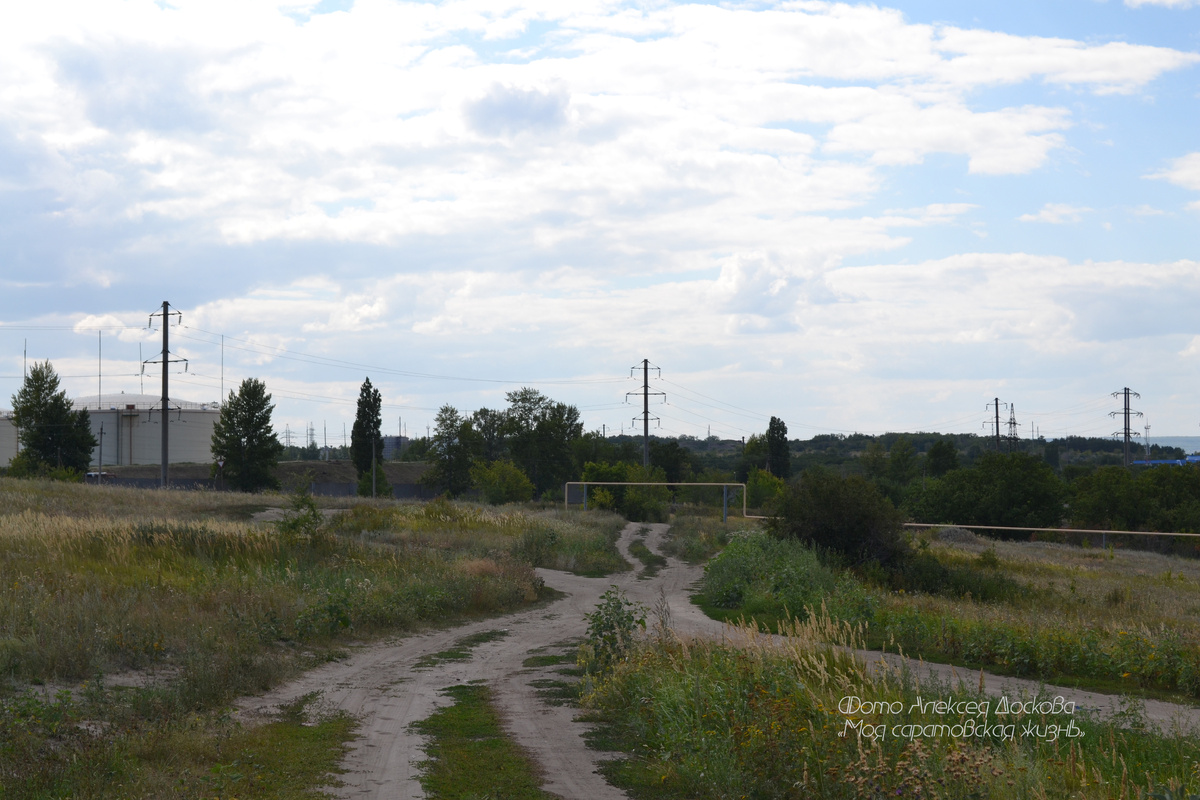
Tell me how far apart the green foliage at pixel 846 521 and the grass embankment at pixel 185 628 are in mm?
7367

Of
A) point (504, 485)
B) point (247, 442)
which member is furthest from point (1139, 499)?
point (247, 442)

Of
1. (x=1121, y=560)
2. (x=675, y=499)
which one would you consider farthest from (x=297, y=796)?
(x=675, y=499)

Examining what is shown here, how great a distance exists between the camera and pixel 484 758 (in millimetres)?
8148

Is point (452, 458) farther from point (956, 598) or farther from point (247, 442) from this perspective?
point (956, 598)

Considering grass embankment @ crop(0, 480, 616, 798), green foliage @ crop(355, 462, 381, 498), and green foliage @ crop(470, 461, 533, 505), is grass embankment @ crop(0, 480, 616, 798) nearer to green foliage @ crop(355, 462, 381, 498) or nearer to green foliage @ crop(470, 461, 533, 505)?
green foliage @ crop(470, 461, 533, 505)

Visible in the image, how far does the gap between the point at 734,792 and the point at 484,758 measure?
246 cm

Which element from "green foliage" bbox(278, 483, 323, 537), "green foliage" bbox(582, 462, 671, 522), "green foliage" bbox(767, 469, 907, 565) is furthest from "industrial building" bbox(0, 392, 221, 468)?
"green foliage" bbox(767, 469, 907, 565)

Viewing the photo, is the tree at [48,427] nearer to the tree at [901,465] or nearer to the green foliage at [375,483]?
the green foliage at [375,483]

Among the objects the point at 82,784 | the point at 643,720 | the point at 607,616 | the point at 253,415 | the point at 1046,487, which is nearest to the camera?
the point at 82,784

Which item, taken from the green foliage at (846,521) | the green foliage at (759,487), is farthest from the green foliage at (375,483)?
the green foliage at (846,521)

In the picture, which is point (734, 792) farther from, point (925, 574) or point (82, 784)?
point (925, 574)

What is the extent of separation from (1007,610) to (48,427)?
78.5 metres

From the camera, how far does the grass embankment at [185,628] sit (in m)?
6.95

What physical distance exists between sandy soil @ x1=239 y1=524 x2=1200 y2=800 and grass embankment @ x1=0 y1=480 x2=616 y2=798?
0.43m
